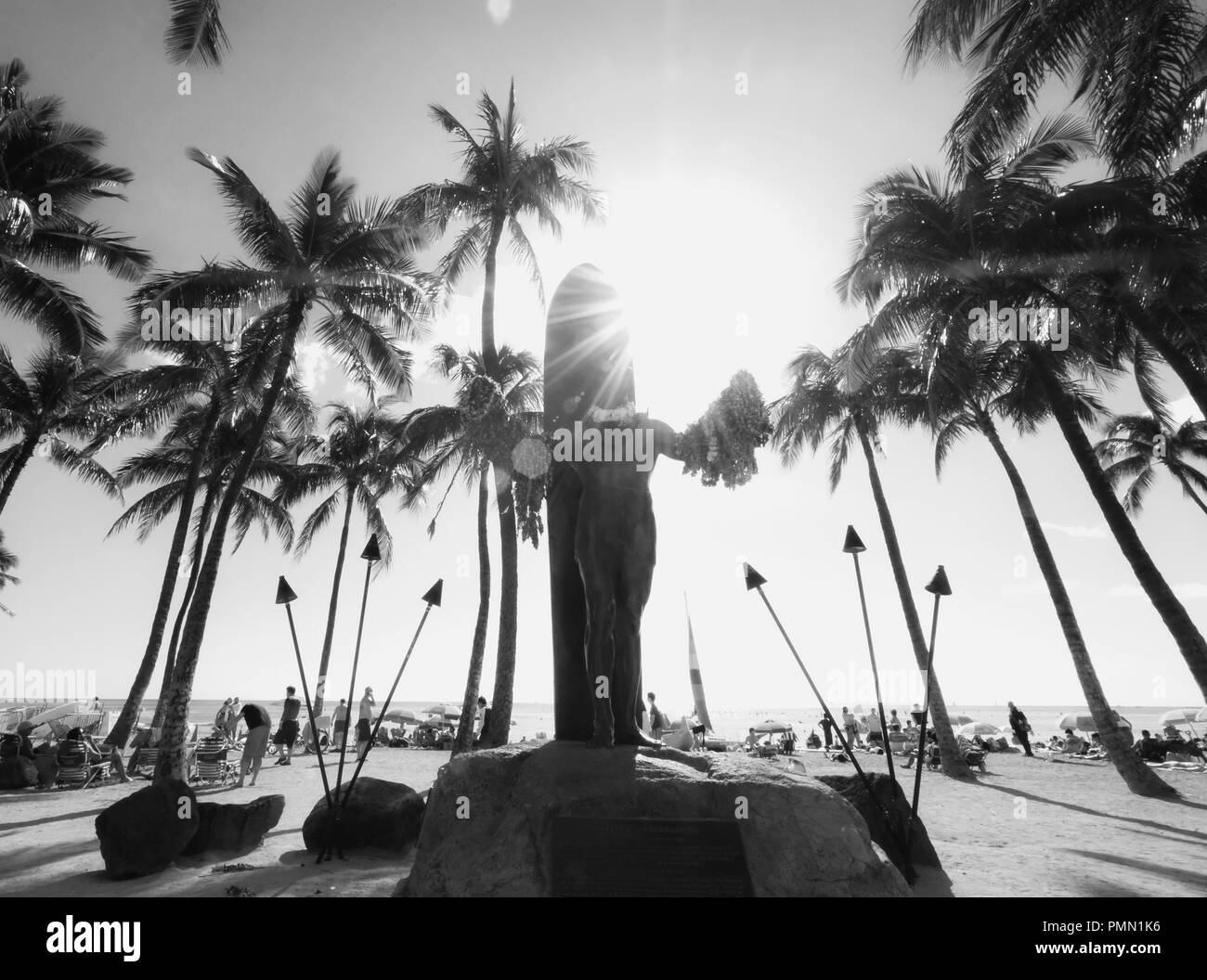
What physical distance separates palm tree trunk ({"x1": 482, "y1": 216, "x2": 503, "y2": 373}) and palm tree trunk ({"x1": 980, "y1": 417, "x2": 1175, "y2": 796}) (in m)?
13.6

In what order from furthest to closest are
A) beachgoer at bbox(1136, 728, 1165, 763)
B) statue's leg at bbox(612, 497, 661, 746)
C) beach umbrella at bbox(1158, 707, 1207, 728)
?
beach umbrella at bbox(1158, 707, 1207, 728) < beachgoer at bbox(1136, 728, 1165, 763) < statue's leg at bbox(612, 497, 661, 746)

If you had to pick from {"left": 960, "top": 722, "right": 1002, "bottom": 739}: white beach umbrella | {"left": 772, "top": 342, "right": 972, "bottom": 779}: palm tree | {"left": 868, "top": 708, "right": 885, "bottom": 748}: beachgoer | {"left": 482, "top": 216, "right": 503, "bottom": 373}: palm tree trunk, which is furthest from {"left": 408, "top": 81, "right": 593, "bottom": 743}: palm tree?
{"left": 960, "top": 722, "right": 1002, "bottom": 739}: white beach umbrella

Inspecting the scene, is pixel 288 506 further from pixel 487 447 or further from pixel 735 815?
pixel 735 815

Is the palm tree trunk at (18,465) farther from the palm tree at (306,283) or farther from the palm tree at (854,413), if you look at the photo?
the palm tree at (854,413)

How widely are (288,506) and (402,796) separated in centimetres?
2335

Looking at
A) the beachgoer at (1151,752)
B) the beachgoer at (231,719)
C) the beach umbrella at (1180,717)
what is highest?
the beachgoer at (231,719)

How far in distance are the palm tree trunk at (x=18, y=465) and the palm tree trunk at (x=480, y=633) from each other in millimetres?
13437

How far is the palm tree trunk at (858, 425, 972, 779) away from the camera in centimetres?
1639

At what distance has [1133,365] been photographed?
15.6 metres

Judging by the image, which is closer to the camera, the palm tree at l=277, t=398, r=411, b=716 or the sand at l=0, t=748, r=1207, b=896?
the sand at l=0, t=748, r=1207, b=896

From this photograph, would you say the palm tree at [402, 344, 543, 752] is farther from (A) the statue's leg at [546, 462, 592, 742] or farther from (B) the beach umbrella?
(B) the beach umbrella

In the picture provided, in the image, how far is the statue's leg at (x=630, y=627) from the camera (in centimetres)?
455

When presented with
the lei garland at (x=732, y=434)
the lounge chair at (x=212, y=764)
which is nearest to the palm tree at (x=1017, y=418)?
the lei garland at (x=732, y=434)

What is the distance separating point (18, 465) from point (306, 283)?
12089 millimetres
